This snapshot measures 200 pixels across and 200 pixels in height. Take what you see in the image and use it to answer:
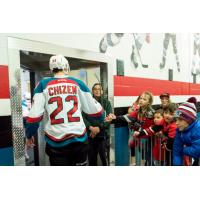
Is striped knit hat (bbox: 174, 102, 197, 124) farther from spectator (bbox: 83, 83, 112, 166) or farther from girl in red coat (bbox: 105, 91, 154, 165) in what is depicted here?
spectator (bbox: 83, 83, 112, 166)

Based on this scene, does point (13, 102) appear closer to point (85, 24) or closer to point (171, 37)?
point (85, 24)

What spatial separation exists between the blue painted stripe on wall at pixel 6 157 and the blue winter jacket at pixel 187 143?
1.40m

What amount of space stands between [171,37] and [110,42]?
0.67 meters

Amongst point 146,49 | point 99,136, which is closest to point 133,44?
point 146,49

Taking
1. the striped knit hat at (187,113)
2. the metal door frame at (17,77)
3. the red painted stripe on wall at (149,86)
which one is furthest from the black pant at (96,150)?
the striped knit hat at (187,113)

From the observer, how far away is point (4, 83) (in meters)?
1.79

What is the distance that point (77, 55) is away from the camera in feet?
6.93

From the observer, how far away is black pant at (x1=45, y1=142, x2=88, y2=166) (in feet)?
6.19

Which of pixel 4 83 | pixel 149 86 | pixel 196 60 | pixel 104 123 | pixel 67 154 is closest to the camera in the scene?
pixel 4 83

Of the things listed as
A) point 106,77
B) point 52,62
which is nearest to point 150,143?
point 106,77

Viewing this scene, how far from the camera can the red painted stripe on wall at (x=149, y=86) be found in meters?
2.43

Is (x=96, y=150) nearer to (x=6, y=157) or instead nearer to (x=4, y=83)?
(x=6, y=157)

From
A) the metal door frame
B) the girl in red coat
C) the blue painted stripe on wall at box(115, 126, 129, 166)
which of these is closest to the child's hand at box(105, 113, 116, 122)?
the girl in red coat

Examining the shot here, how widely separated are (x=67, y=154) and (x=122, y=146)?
0.77 meters
